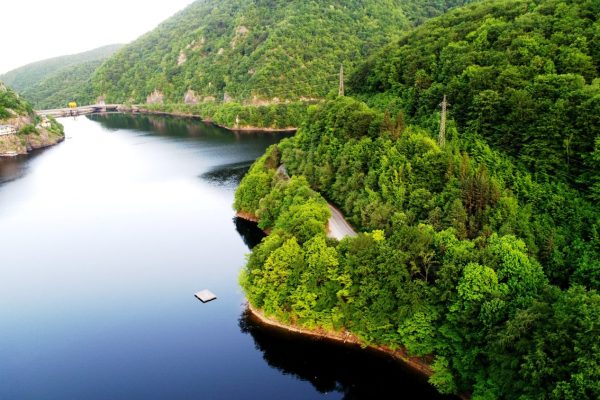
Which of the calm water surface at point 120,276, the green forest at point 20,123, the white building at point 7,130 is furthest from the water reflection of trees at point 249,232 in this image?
the white building at point 7,130

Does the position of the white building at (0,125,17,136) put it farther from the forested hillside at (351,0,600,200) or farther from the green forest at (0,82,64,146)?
the forested hillside at (351,0,600,200)

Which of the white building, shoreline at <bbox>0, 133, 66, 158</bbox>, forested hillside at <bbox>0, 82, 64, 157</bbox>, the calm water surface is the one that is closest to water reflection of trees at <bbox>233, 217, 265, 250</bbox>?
the calm water surface

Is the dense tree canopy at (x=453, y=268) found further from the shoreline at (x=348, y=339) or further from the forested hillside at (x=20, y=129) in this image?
the forested hillside at (x=20, y=129)

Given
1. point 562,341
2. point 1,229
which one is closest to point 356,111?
point 562,341

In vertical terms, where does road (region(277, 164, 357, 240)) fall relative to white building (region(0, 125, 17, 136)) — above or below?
below

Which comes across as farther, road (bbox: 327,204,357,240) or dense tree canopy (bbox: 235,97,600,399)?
road (bbox: 327,204,357,240)

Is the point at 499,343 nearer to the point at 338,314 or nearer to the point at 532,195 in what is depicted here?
the point at 338,314

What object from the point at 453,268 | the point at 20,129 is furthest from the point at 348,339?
the point at 20,129

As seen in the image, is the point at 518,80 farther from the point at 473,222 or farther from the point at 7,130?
the point at 7,130

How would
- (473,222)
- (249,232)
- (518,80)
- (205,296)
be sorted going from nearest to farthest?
1. (473,222)
2. (205,296)
3. (518,80)
4. (249,232)
